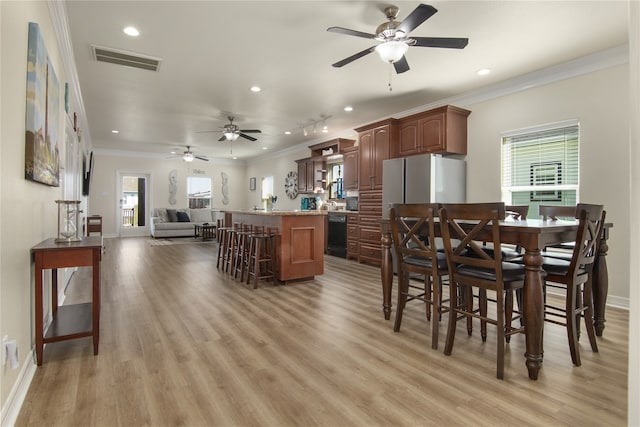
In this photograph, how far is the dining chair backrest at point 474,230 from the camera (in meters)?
2.04

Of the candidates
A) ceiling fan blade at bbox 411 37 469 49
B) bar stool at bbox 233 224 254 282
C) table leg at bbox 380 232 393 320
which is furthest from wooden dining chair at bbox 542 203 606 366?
bar stool at bbox 233 224 254 282

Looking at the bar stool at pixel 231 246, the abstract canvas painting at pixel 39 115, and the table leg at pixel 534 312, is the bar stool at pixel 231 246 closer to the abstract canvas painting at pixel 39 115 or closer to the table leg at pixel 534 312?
the abstract canvas painting at pixel 39 115

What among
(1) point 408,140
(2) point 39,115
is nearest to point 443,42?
(1) point 408,140

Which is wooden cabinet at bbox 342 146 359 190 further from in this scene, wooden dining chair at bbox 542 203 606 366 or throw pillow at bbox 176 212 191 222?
throw pillow at bbox 176 212 191 222

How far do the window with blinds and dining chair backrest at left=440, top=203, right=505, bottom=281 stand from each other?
2.41m

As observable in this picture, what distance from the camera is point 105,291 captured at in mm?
3951

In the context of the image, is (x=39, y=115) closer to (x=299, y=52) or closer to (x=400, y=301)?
(x=299, y=52)

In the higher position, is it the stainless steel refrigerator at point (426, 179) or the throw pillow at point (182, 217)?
the stainless steel refrigerator at point (426, 179)

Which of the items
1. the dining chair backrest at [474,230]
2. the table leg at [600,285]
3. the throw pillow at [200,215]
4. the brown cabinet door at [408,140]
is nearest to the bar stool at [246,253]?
the brown cabinet door at [408,140]

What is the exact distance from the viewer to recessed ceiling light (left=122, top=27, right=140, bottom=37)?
3141mm

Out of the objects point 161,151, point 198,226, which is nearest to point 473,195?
point 198,226

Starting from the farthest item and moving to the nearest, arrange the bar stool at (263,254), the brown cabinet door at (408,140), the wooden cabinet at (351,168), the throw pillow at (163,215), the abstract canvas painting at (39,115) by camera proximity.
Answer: the throw pillow at (163,215) < the wooden cabinet at (351,168) < the brown cabinet door at (408,140) < the bar stool at (263,254) < the abstract canvas painting at (39,115)

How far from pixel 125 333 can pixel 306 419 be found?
71.8 inches

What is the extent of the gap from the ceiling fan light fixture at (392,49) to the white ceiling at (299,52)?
0.32 metres
